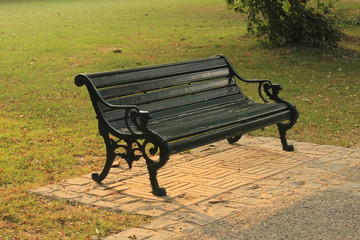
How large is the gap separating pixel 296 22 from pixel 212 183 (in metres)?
10.3

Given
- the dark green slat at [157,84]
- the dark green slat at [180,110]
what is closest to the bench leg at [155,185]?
the dark green slat at [180,110]

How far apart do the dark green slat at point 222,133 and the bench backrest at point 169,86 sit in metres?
0.70

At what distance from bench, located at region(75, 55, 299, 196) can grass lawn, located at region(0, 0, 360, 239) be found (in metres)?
0.74

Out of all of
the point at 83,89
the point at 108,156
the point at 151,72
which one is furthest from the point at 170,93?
the point at 83,89

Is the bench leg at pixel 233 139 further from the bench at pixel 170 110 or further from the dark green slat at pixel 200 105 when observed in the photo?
the dark green slat at pixel 200 105

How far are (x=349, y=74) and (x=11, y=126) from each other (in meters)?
6.99

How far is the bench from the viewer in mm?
5895

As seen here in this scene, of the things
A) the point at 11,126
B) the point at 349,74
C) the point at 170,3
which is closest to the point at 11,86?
the point at 11,126

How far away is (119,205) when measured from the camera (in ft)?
18.3

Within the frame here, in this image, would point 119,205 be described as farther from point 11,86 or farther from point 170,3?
point 170,3

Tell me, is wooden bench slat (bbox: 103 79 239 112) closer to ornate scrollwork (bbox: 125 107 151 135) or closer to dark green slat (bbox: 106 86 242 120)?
dark green slat (bbox: 106 86 242 120)

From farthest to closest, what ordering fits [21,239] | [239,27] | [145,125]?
[239,27] → [145,125] → [21,239]

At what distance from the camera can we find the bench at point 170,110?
19.3 ft

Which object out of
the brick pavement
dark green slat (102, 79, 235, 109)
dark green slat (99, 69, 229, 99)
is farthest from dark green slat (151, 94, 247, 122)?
the brick pavement
